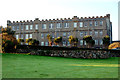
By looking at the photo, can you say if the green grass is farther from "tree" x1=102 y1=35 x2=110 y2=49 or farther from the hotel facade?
the hotel facade

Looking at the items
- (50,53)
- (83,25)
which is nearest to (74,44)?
(83,25)

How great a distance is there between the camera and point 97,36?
51281 millimetres

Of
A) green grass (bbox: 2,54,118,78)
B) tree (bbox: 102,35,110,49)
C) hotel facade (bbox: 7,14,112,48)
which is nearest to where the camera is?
green grass (bbox: 2,54,118,78)

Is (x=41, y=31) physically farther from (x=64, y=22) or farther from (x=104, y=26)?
(x=104, y=26)

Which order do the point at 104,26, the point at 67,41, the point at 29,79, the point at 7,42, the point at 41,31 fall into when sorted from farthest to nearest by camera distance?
the point at 41,31 < the point at 67,41 < the point at 104,26 < the point at 7,42 < the point at 29,79

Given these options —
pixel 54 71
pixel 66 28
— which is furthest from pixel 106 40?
pixel 54 71

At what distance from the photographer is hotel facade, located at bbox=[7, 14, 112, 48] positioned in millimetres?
51094

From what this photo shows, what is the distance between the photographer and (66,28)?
2160 inches

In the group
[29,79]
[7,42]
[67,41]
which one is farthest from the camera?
[67,41]

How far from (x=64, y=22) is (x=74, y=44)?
8018 millimetres

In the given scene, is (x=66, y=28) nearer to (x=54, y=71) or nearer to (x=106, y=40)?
(x=106, y=40)

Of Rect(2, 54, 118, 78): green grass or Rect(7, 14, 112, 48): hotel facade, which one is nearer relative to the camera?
Rect(2, 54, 118, 78): green grass

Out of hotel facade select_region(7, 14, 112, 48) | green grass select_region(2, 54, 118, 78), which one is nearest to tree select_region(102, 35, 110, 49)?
hotel facade select_region(7, 14, 112, 48)

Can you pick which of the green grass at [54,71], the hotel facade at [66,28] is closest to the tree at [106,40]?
the hotel facade at [66,28]
